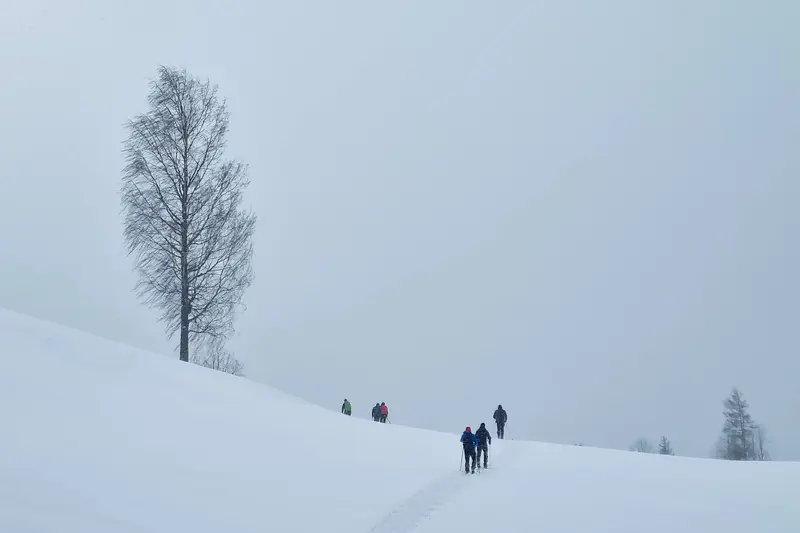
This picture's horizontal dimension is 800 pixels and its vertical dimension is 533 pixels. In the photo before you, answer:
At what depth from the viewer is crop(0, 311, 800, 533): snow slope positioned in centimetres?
1015

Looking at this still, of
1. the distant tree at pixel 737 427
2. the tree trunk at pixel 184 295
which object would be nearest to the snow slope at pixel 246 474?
the tree trunk at pixel 184 295

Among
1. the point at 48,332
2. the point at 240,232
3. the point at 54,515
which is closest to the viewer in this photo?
the point at 54,515

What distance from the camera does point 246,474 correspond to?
529 inches

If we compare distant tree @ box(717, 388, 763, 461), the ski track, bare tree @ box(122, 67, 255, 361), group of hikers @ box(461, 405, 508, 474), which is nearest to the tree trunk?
bare tree @ box(122, 67, 255, 361)

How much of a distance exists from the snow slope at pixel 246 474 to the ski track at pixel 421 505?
0.05m

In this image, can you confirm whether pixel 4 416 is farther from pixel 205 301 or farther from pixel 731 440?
pixel 731 440

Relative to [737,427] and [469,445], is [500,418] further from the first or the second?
[737,427]

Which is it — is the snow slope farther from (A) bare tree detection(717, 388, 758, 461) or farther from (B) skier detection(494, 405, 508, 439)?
(A) bare tree detection(717, 388, 758, 461)

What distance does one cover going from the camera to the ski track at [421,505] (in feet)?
40.6

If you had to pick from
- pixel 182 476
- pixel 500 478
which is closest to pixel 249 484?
pixel 182 476

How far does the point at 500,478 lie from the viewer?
729 inches

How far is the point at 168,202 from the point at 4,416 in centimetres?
1701

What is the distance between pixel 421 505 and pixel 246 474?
3805 mm

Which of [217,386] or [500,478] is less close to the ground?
[217,386]
